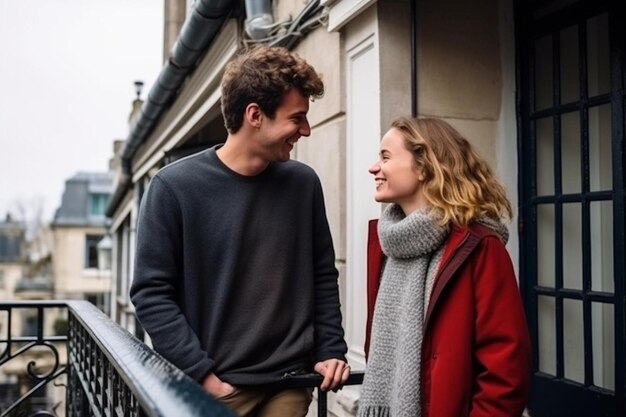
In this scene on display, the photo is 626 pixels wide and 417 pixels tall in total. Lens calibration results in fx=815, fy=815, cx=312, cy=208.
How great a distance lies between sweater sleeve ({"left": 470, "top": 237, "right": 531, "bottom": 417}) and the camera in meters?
2.13

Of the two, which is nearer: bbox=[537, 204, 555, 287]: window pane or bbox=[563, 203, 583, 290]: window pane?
bbox=[563, 203, 583, 290]: window pane

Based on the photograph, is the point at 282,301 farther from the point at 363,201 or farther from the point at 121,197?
the point at 121,197

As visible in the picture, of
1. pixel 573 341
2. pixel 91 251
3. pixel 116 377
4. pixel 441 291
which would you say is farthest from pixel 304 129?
Result: pixel 91 251

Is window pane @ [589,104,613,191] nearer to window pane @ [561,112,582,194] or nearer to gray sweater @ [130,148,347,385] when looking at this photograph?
window pane @ [561,112,582,194]

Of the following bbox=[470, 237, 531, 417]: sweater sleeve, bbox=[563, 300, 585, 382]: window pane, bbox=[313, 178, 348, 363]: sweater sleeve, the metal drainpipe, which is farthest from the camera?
the metal drainpipe

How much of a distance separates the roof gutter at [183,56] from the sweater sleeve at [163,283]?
4.43m

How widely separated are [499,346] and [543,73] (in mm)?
2193

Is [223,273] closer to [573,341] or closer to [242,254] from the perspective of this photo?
[242,254]

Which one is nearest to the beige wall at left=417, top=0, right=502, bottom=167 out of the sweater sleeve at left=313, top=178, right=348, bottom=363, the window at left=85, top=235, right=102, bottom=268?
the sweater sleeve at left=313, top=178, right=348, bottom=363

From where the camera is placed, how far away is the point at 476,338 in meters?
2.17

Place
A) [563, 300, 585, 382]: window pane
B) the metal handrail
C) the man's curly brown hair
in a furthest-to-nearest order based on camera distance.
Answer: [563, 300, 585, 382]: window pane, the man's curly brown hair, the metal handrail

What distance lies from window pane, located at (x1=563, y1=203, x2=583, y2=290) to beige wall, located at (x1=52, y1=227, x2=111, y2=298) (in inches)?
2257

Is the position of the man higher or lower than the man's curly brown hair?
lower

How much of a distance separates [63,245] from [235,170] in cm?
6058
